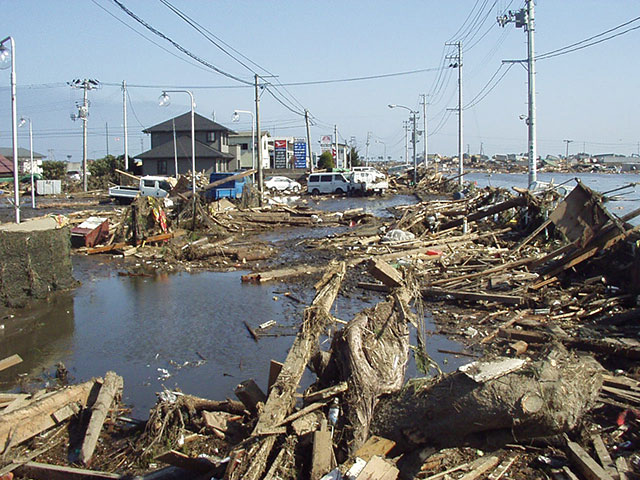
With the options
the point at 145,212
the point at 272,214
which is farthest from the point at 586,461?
the point at 272,214

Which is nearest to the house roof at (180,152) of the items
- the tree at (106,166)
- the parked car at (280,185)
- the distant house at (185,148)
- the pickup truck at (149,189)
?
the distant house at (185,148)

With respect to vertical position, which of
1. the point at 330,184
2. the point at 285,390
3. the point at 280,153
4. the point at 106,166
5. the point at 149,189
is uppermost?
the point at 280,153

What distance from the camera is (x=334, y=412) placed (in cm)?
532

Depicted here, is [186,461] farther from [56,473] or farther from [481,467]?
[481,467]

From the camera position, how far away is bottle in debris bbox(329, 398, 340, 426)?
17.2 ft

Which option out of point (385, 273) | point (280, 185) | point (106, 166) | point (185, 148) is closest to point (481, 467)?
point (385, 273)

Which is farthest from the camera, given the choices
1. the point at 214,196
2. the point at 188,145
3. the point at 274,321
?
the point at 188,145

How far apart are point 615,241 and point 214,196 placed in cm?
2580

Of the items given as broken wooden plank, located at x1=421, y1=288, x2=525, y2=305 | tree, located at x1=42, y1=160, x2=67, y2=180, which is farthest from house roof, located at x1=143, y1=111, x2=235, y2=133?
broken wooden plank, located at x1=421, y1=288, x2=525, y2=305

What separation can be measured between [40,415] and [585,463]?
17.9ft

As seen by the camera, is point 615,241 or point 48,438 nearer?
point 48,438

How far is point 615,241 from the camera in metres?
12.2

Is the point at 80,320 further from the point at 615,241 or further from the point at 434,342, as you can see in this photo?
the point at 615,241

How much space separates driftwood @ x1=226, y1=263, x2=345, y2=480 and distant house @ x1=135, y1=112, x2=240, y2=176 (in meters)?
54.0
